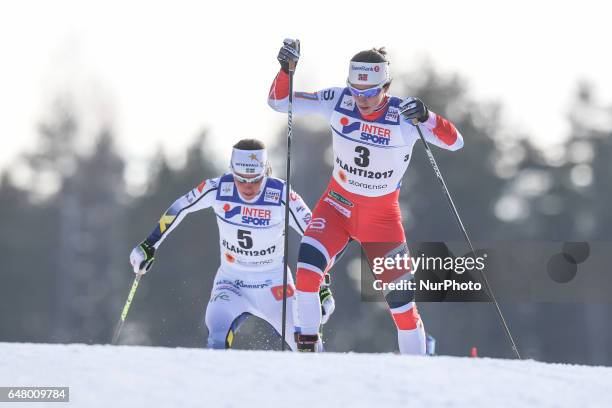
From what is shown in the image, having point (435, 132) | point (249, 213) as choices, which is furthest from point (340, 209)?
point (249, 213)

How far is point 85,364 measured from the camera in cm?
613

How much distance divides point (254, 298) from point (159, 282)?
35.8m

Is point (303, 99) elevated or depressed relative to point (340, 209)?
elevated

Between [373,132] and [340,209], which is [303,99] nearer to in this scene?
[373,132]

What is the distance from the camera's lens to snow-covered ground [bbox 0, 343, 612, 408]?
18.6 feet

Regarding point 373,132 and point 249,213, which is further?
point 249,213

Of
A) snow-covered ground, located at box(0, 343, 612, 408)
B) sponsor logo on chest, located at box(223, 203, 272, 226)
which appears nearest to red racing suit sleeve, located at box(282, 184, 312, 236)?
sponsor logo on chest, located at box(223, 203, 272, 226)

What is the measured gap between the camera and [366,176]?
354 inches

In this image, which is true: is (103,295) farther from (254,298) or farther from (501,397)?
(501,397)

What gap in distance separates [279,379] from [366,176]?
3.22 meters

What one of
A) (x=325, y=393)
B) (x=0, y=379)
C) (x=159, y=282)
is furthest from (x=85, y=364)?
(x=159, y=282)

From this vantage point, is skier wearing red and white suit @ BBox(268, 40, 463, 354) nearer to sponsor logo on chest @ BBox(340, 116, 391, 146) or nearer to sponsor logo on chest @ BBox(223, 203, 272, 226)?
sponsor logo on chest @ BBox(340, 116, 391, 146)

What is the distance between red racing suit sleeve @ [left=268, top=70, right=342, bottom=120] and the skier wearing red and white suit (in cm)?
1

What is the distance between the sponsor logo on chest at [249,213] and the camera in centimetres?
1006
